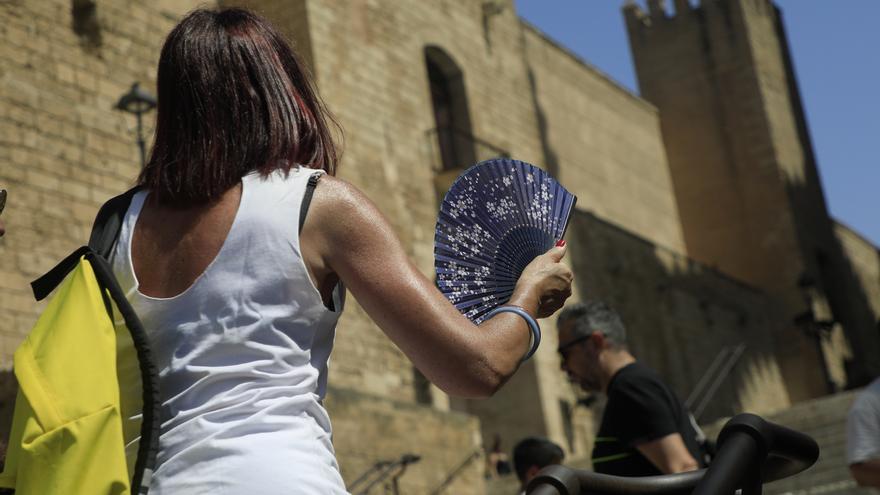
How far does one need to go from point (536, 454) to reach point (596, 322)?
5.81ft

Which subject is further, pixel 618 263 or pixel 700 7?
pixel 700 7

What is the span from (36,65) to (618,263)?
45.8ft

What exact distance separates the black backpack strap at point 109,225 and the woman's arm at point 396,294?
30 centimetres

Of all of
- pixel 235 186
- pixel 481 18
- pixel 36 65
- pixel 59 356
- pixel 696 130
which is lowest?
pixel 59 356

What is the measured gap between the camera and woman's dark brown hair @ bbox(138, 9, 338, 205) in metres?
2.02

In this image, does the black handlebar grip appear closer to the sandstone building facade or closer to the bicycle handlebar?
the bicycle handlebar

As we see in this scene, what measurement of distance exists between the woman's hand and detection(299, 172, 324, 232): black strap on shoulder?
38 centimetres

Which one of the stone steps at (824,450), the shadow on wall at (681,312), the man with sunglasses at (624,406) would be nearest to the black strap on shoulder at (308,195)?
the man with sunglasses at (624,406)

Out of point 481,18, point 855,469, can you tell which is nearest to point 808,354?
point 481,18

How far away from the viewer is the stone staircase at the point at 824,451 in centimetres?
1292

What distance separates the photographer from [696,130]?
3359 cm

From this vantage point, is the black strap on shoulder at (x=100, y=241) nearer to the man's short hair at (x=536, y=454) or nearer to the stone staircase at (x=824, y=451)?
the man's short hair at (x=536, y=454)

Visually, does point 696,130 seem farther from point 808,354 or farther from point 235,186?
point 235,186

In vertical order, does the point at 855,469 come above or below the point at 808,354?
below
